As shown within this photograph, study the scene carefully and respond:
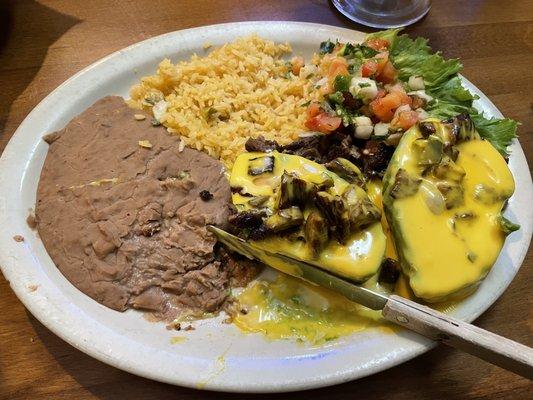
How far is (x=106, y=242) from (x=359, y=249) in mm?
963

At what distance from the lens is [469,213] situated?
1875 millimetres

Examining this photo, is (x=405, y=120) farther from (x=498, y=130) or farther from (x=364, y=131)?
(x=498, y=130)

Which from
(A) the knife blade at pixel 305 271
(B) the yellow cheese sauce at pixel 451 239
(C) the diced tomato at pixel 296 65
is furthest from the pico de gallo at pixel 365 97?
(A) the knife blade at pixel 305 271

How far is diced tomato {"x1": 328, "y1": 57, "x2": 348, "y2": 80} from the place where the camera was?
240 cm

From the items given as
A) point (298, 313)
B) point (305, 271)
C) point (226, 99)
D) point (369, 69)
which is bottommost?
point (298, 313)

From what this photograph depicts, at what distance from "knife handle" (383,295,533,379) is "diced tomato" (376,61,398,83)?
1136 millimetres

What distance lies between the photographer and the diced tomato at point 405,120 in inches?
86.4

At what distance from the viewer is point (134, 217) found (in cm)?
204

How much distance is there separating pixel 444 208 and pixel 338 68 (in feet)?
3.00

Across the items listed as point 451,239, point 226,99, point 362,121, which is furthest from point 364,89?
point 451,239

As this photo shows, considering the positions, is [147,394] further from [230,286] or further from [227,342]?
[230,286]

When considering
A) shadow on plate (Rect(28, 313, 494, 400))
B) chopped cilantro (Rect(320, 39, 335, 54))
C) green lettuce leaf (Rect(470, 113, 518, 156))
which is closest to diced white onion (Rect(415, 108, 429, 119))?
green lettuce leaf (Rect(470, 113, 518, 156))

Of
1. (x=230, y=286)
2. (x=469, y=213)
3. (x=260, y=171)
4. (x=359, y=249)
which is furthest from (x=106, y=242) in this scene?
(x=469, y=213)

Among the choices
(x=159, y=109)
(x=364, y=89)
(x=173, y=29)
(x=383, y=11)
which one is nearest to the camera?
(x=364, y=89)
